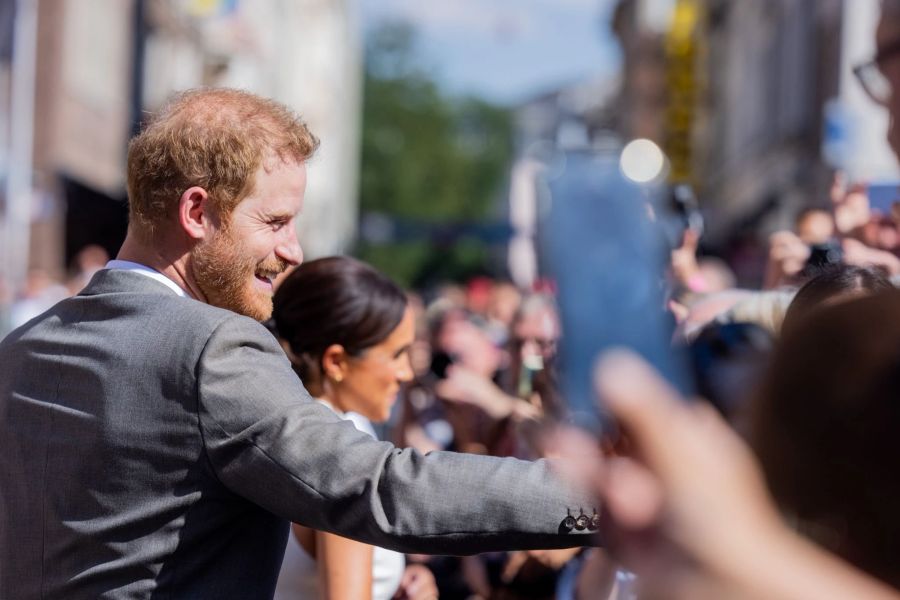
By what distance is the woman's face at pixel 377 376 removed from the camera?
10.5ft

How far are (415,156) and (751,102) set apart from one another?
39461 millimetres

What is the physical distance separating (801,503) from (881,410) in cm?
10

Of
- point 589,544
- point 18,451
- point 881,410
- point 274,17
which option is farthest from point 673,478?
point 274,17

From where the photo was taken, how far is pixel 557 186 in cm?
139

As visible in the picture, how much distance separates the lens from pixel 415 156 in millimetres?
65500

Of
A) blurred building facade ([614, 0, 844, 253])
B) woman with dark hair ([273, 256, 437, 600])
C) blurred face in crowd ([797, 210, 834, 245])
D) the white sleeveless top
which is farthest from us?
blurred building facade ([614, 0, 844, 253])

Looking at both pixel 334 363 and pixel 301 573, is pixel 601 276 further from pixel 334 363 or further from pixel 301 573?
pixel 334 363

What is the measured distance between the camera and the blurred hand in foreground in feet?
3.08

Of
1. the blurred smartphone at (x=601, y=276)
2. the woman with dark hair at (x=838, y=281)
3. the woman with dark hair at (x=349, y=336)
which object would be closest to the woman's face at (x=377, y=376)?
the woman with dark hair at (x=349, y=336)

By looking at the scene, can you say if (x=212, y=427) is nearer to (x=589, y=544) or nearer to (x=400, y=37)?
(x=589, y=544)

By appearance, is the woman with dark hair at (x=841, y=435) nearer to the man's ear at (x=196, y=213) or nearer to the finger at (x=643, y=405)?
the finger at (x=643, y=405)

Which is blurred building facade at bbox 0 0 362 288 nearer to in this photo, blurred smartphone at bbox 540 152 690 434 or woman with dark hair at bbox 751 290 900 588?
blurred smartphone at bbox 540 152 690 434

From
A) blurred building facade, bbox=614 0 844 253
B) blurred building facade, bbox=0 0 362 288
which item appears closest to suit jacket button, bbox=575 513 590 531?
blurred building facade, bbox=0 0 362 288

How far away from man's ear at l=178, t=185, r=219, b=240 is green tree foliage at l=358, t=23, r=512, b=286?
192 ft
